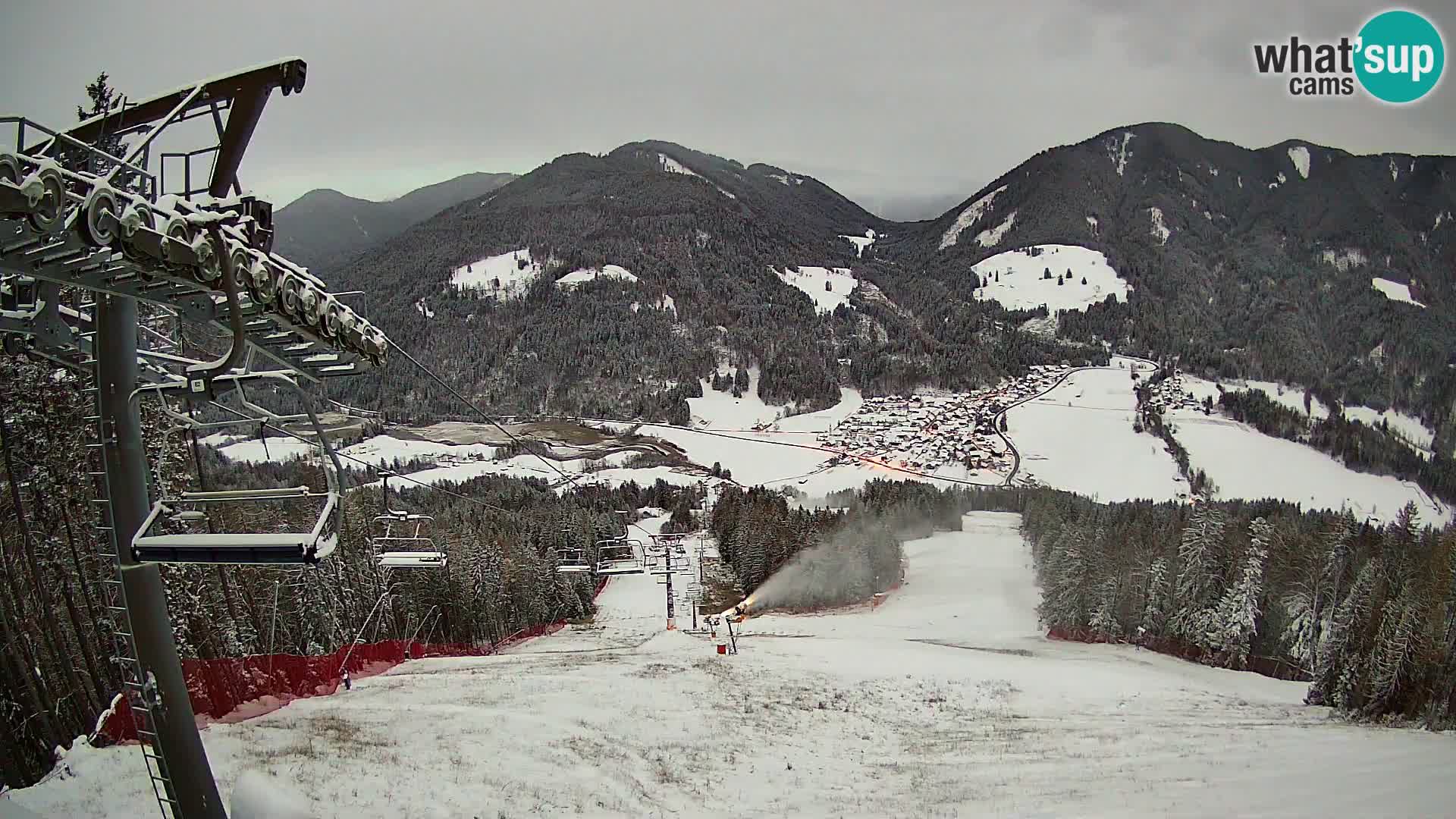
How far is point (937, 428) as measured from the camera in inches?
4414

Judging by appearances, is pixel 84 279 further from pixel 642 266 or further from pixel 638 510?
pixel 642 266

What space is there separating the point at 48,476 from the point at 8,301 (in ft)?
21.0

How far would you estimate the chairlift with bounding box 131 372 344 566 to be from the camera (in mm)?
4191

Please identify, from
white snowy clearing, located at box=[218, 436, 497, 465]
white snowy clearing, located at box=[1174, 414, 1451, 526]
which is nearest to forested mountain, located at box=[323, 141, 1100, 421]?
white snowy clearing, located at box=[218, 436, 497, 465]

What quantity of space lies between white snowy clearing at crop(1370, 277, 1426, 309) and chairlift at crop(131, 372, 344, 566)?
57.3m

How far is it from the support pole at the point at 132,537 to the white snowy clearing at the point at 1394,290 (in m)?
57.9

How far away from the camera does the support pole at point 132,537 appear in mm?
5125

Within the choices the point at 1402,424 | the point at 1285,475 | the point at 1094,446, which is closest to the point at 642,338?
the point at 1094,446

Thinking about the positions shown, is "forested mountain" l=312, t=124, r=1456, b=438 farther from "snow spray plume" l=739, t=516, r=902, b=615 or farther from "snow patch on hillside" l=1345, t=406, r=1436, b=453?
"snow spray plume" l=739, t=516, r=902, b=615

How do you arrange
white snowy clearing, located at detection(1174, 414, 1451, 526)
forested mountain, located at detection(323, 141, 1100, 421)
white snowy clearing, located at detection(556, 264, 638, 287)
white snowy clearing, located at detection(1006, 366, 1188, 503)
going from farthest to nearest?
white snowy clearing, located at detection(556, 264, 638, 287) < forested mountain, located at detection(323, 141, 1100, 421) < white snowy clearing, located at detection(1006, 366, 1188, 503) < white snowy clearing, located at detection(1174, 414, 1451, 526)

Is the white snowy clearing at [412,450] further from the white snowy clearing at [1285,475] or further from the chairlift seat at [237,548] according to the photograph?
the chairlift seat at [237,548]

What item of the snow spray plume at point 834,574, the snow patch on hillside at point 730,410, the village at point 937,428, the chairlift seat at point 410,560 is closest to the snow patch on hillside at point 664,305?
the snow patch on hillside at point 730,410

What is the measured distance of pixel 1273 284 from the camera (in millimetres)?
153875

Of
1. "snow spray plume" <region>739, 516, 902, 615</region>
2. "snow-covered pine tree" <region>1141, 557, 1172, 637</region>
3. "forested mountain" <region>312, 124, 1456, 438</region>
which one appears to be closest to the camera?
"snow-covered pine tree" <region>1141, 557, 1172, 637</region>
